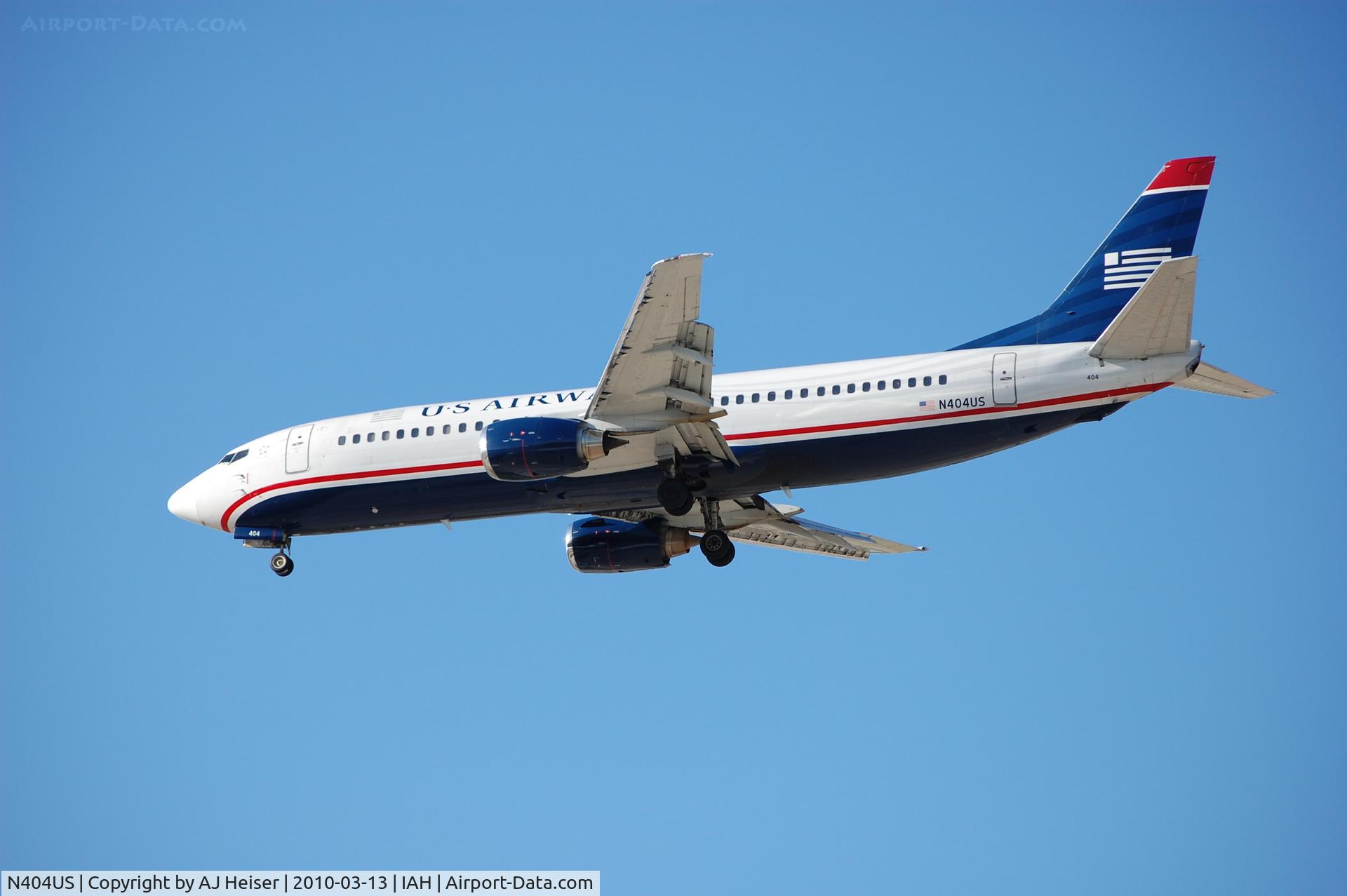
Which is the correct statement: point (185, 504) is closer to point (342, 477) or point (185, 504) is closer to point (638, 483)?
point (342, 477)

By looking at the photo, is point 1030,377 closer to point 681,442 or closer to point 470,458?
point 681,442

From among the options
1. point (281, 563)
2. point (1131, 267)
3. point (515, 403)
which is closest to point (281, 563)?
point (281, 563)

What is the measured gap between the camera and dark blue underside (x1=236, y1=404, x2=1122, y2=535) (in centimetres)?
3002

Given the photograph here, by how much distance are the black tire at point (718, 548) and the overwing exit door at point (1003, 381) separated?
7094 millimetres

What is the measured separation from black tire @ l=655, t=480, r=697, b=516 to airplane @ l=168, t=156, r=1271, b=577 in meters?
0.04

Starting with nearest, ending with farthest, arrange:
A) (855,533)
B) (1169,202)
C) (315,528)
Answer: (1169,202) → (315,528) → (855,533)

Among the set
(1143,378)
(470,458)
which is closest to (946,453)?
(1143,378)

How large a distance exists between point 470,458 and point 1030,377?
39.0ft

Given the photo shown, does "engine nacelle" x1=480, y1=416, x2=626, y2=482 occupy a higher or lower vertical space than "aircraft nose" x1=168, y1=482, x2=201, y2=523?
lower

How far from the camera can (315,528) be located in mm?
34625

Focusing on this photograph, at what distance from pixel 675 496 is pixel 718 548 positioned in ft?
9.29

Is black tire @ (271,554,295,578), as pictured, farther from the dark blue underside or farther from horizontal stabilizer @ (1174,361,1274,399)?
horizontal stabilizer @ (1174,361,1274,399)

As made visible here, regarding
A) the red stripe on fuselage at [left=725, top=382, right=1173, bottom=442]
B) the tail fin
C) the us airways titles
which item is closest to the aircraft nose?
the us airways titles

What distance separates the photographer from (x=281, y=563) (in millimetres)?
35156
